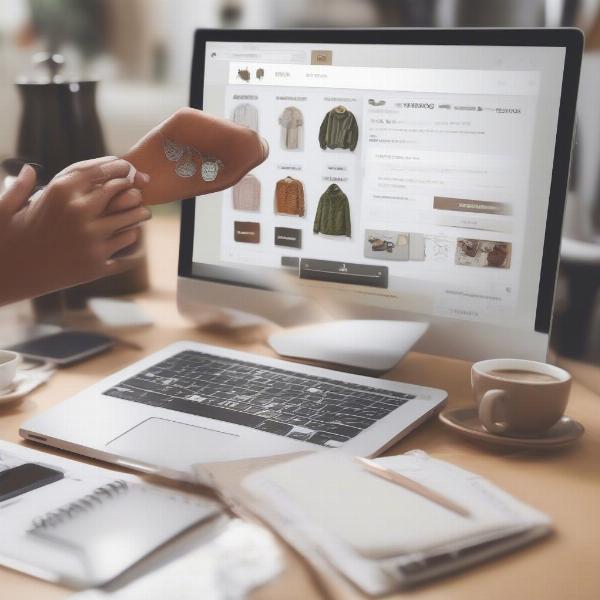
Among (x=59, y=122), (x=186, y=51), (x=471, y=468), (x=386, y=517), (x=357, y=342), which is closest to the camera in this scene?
(x=386, y=517)

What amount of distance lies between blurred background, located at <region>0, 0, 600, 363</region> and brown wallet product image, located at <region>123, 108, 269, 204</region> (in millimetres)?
43

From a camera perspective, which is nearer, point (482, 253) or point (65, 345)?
point (482, 253)

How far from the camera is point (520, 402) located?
2.27 ft

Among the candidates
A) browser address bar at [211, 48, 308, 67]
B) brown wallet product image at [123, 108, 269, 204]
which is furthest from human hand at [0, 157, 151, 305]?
browser address bar at [211, 48, 308, 67]

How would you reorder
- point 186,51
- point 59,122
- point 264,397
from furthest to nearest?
point 186,51, point 59,122, point 264,397

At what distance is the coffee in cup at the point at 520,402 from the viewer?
69 cm

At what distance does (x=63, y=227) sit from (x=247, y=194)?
0.33 m

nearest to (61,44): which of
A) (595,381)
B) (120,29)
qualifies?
(120,29)

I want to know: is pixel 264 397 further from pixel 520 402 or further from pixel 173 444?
pixel 520 402

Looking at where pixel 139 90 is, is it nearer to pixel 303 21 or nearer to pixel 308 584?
pixel 303 21

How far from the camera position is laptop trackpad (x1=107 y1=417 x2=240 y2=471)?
673mm

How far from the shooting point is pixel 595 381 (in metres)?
0.88

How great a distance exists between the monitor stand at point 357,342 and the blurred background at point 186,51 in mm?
159

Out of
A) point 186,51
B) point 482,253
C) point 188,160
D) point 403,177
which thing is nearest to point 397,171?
point 403,177
